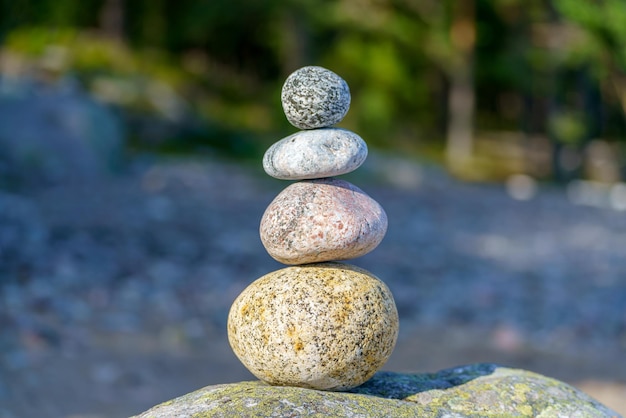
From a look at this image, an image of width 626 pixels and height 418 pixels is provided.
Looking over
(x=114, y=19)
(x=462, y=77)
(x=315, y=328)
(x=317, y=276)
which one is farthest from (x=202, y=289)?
(x=462, y=77)

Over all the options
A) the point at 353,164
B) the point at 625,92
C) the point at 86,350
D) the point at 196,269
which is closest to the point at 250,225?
the point at 196,269

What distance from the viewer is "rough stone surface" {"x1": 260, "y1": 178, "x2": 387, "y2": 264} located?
396 centimetres

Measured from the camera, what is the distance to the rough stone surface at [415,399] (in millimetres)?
3535

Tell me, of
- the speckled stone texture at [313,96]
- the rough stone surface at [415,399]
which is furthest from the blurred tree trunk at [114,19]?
the rough stone surface at [415,399]

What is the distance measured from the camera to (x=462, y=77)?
26875 mm

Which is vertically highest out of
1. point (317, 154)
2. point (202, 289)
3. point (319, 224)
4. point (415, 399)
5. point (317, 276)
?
point (202, 289)

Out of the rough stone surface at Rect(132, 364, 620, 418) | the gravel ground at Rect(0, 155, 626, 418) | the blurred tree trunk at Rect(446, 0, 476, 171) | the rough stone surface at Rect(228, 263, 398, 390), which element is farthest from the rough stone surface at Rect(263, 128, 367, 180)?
the blurred tree trunk at Rect(446, 0, 476, 171)

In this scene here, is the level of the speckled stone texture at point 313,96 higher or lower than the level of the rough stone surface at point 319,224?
higher

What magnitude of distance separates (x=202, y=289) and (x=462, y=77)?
1914 cm

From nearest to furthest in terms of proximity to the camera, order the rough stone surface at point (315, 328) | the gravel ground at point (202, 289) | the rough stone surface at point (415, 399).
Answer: the rough stone surface at point (415, 399) < the rough stone surface at point (315, 328) < the gravel ground at point (202, 289)

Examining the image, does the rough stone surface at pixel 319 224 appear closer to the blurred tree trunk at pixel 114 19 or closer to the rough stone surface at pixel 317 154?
the rough stone surface at pixel 317 154

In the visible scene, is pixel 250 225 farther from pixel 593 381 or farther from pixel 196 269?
pixel 593 381

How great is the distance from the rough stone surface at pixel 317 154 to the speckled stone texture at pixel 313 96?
3.3 inches

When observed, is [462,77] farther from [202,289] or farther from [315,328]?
[315,328]
